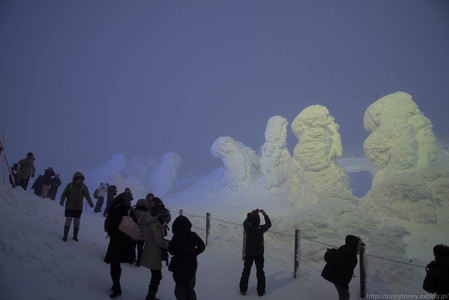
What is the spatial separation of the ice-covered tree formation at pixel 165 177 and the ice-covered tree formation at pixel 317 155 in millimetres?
32415

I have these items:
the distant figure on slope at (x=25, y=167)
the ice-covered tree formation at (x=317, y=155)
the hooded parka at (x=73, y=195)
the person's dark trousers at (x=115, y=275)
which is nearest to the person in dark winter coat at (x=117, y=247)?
the person's dark trousers at (x=115, y=275)

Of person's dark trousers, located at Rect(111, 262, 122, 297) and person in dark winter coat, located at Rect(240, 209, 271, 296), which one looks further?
person in dark winter coat, located at Rect(240, 209, 271, 296)

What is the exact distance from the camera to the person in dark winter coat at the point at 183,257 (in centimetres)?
399

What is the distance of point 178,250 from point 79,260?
9.17 feet

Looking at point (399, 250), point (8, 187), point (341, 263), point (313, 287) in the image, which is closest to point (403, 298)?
point (313, 287)

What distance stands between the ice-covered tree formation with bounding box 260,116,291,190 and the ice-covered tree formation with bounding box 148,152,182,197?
85.1ft

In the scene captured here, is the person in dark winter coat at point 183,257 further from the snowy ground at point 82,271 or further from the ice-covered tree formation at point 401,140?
the ice-covered tree formation at point 401,140

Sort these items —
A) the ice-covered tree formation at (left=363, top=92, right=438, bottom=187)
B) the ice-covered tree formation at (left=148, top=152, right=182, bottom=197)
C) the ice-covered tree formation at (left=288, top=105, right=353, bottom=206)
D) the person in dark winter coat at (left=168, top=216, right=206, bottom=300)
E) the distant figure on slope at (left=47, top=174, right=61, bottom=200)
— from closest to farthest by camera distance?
the person in dark winter coat at (left=168, top=216, right=206, bottom=300) < the distant figure on slope at (left=47, top=174, right=61, bottom=200) < the ice-covered tree formation at (left=363, top=92, right=438, bottom=187) < the ice-covered tree formation at (left=288, top=105, right=353, bottom=206) < the ice-covered tree formation at (left=148, top=152, right=182, bottom=197)

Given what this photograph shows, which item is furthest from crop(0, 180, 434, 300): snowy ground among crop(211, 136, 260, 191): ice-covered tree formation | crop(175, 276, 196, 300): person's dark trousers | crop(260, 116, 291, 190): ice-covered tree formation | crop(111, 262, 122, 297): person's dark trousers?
crop(211, 136, 260, 191): ice-covered tree formation

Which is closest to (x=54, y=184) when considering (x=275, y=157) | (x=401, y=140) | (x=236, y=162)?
(x=275, y=157)

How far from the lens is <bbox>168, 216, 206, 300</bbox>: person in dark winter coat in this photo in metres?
3.99

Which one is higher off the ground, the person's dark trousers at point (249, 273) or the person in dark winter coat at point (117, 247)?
the person in dark winter coat at point (117, 247)

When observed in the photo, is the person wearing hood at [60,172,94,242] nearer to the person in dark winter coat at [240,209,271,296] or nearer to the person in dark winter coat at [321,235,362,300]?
the person in dark winter coat at [240,209,271,296]

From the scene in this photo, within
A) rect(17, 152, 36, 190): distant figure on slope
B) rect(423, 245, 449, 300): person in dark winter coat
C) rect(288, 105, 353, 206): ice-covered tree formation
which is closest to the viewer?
rect(423, 245, 449, 300): person in dark winter coat
